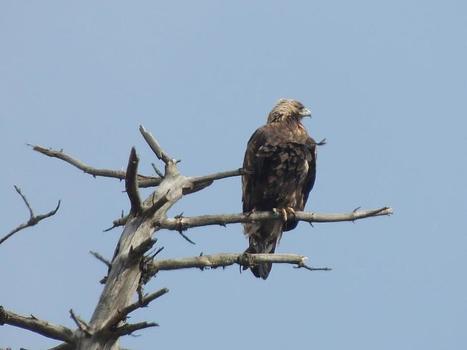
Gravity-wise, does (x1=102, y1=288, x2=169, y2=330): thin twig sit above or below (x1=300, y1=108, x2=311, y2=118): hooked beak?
below

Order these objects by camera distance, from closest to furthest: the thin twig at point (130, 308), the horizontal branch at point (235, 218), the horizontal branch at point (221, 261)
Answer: the thin twig at point (130, 308)
the horizontal branch at point (221, 261)
the horizontal branch at point (235, 218)

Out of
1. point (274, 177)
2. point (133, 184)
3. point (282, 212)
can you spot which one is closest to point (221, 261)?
point (133, 184)

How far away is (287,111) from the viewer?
380 inches

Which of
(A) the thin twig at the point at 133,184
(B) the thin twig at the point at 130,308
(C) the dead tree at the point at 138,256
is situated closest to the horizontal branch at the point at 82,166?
(C) the dead tree at the point at 138,256

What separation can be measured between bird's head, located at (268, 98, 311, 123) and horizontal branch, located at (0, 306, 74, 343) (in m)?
4.66

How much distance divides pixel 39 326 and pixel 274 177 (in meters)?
3.74

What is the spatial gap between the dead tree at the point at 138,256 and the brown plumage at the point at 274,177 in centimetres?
116

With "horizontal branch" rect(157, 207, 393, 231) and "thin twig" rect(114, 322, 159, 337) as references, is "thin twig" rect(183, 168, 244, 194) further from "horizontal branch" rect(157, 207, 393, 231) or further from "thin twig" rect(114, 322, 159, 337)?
"thin twig" rect(114, 322, 159, 337)

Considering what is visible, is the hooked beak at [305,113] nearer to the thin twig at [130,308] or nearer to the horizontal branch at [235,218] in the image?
the horizontal branch at [235,218]

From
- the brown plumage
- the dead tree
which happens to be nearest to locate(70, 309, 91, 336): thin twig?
the dead tree

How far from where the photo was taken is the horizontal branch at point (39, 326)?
17.5 ft

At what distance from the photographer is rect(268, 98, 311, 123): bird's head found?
9570 mm

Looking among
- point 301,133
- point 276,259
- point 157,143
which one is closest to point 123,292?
point 276,259

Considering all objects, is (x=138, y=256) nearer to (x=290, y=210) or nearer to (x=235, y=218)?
(x=235, y=218)
